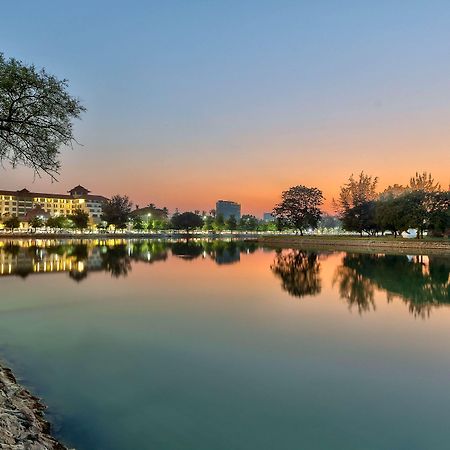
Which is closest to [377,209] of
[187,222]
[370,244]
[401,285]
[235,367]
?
[370,244]

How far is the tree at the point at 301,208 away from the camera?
326ft

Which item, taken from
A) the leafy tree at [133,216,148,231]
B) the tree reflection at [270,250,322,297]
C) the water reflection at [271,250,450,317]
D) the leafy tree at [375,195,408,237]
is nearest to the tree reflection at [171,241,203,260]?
the tree reflection at [270,250,322,297]

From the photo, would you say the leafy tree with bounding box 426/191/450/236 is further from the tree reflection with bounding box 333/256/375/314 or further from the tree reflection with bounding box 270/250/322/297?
the tree reflection with bounding box 270/250/322/297

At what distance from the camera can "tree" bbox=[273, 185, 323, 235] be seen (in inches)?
3910

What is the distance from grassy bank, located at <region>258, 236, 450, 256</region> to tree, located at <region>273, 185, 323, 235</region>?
4441 millimetres

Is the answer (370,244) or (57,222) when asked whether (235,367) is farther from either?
(57,222)

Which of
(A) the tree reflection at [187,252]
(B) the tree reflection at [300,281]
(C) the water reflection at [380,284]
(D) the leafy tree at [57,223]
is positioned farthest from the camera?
(D) the leafy tree at [57,223]

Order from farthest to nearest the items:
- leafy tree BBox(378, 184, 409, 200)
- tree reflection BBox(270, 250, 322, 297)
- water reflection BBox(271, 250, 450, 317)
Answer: leafy tree BBox(378, 184, 409, 200) → tree reflection BBox(270, 250, 322, 297) → water reflection BBox(271, 250, 450, 317)

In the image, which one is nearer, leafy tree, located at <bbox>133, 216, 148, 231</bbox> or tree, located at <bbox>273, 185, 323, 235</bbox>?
tree, located at <bbox>273, 185, 323, 235</bbox>

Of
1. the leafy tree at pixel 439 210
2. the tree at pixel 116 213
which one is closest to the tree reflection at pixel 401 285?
the leafy tree at pixel 439 210

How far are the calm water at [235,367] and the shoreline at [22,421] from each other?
0.39 meters

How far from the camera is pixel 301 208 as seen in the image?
99500 millimetres

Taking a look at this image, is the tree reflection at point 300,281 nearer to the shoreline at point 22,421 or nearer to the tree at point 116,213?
the shoreline at point 22,421

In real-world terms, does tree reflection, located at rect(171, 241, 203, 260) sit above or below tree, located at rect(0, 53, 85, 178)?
below
